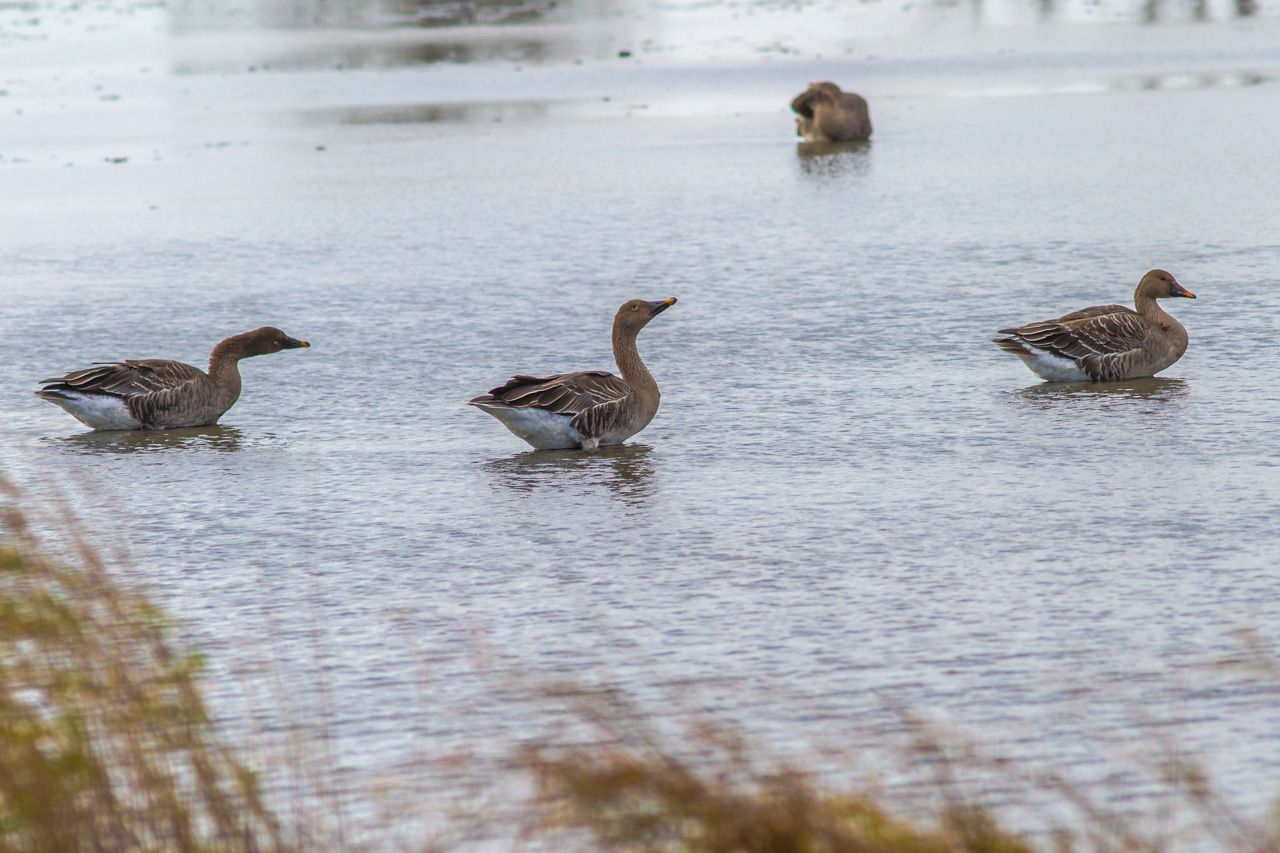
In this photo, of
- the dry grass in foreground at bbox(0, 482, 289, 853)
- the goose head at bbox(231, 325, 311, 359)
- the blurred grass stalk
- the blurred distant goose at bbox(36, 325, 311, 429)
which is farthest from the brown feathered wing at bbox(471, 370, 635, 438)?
the dry grass in foreground at bbox(0, 482, 289, 853)

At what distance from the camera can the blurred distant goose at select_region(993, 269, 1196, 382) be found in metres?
9.96

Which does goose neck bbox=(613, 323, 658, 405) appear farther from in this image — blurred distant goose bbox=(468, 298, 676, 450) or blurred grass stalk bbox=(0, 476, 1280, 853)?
blurred grass stalk bbox=(0, 476, 1280, 853)

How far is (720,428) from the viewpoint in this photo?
30.1ft

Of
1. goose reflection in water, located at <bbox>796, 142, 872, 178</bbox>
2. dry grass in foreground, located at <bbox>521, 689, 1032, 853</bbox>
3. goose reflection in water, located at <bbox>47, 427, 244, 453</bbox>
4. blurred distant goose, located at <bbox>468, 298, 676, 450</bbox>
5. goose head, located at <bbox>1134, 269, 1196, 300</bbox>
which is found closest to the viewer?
dry grass in foreground, located at <bbox>521, 689, 1032, 853</bbox>

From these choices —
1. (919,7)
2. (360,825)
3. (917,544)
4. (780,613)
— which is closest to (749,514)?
(917,544)

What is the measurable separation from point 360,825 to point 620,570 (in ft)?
8.22

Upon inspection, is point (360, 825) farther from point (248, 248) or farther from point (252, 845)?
point (248, 248)

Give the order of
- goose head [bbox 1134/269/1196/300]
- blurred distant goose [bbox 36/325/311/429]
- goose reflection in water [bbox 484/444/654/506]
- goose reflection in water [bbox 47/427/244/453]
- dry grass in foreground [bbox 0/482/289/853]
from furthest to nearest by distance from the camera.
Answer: goose head [bbox 1134/269/1196/300] < blurred distant goose [bbox 36/325/311/429] < goose reflection in water [bbox 47/427/244/453] < goose reflection in water [bbox 484/444/654/506] < dry grass in foreground [bbox 0/482/289/853]

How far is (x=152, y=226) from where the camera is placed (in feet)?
58.0

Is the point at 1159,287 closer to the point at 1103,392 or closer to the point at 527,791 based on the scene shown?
the point at 1103,392

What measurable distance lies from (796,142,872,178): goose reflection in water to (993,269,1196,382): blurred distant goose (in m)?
9.86

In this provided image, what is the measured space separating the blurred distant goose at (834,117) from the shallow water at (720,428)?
802 mm

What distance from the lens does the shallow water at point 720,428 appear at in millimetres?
5516

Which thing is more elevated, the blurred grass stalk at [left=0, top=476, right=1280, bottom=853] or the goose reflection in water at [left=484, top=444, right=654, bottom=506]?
the blurred grass stalk at [left=0, top=476, right=1280, bottom=853]
